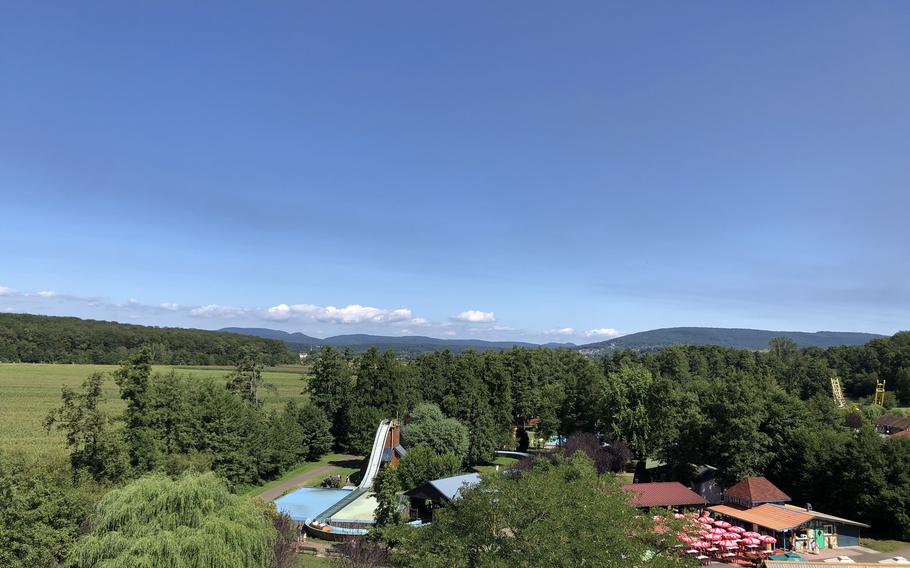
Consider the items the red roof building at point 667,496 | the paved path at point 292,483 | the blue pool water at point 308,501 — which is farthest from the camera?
the paved path at point 292,483

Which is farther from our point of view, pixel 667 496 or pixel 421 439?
pixel 421 439

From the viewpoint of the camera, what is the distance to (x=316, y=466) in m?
49.3

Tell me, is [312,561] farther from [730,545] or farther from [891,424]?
[891,424]

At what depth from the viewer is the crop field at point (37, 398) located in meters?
44.4

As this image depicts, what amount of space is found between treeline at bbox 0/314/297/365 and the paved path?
59.2 metres

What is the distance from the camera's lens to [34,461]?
69.2 feet

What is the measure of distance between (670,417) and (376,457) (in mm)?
25461

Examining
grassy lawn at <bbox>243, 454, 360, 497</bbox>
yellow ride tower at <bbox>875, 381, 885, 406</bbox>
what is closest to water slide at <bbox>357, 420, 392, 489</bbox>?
grassy lawn at <bbox>243, 454, 360, 497</bbox>

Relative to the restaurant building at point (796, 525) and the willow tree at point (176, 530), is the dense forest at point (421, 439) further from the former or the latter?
the restaurant building at point (796, 525)

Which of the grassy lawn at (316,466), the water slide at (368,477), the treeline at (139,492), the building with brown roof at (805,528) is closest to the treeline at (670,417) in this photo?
the grassy lawn at (316,466)

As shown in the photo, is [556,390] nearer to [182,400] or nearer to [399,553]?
[182,400]

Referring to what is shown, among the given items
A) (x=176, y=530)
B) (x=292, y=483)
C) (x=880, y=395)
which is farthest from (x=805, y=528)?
(x=880, y=395)

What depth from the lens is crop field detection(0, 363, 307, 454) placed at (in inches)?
1750

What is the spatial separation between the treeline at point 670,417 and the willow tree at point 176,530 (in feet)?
94.3
